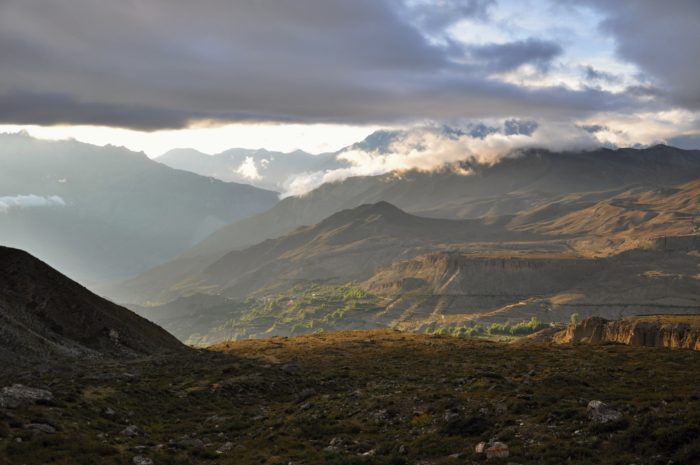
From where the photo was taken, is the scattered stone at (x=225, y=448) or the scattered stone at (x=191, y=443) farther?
the scattered stone at (x=191, y=443)

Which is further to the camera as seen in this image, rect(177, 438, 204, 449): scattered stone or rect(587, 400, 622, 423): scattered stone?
rect(177, 438, 204, 449): scattered stone

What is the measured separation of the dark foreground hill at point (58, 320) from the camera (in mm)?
80062

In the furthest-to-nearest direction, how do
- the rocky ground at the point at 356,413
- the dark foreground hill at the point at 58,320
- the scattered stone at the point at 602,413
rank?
the dark foreground hill at the point at 58,320 < the scattered stone at the point at 602,413 < the rocky ground at the point at 356,413

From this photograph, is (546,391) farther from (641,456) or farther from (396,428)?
(641,456)

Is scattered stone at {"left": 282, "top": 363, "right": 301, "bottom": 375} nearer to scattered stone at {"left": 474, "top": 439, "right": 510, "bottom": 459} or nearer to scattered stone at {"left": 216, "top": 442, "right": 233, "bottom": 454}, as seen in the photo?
scattered stone at {"left": 216, "top": 442, "right": 233, "bottom": 454}

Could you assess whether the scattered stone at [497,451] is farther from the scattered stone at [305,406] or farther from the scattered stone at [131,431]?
the scattered stone at [131,431]

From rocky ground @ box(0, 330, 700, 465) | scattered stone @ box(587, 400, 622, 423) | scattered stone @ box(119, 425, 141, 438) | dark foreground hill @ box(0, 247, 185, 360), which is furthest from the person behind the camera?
dark foreground hill @ box(0, 247, 185, 360)

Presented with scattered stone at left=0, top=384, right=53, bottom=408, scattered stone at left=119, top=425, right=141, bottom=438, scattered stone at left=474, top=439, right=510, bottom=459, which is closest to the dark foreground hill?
scattered stone at left=0, top=384, right=53, bottom=408

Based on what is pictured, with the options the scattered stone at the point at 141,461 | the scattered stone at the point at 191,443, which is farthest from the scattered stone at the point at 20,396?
the scattered stone at the point at 141,461

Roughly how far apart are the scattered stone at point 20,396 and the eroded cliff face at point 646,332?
76.9m

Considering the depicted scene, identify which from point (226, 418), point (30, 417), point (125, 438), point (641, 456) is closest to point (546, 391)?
point (641, 456)

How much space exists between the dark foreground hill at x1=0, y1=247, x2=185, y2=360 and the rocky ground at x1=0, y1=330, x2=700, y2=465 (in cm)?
1192

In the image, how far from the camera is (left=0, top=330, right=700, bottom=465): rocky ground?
108ft

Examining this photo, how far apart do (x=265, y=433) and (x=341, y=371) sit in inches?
1144
